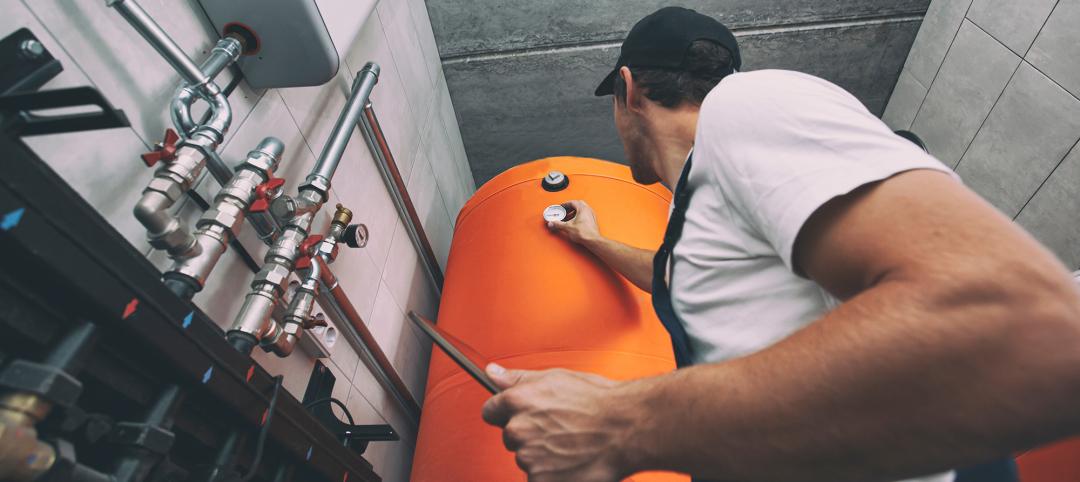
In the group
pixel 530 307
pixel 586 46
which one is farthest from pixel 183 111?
pixel 586 46

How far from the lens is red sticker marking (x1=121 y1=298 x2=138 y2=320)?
1.37ft

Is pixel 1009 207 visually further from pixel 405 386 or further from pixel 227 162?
pixel 227 162

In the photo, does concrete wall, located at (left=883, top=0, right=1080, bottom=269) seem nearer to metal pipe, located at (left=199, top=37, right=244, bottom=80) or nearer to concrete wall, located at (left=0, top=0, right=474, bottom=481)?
concrete wall, located at (left=0, top=0, right=474, bottom=481)

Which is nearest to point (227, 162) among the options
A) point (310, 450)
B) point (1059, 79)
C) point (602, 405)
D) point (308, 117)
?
point (308, 117)

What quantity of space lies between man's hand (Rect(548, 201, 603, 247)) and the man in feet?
1.53

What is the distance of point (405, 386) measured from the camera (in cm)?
122

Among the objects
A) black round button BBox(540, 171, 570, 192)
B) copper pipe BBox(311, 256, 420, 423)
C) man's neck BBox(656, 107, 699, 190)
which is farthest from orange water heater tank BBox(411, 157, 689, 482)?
man's neck BBox(656, 107, 699, 190)

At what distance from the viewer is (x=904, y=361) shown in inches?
14.0

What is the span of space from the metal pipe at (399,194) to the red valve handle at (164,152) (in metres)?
0.59

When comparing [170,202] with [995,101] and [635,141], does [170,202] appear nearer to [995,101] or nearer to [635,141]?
[635,141]

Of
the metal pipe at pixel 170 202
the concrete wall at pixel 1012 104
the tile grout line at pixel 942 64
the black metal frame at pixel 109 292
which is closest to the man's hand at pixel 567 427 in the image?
the black metal frame at pixel 109 292

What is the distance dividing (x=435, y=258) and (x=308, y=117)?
64 centimetres

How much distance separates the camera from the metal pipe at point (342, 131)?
859mm

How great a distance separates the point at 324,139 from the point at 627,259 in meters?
0.66
